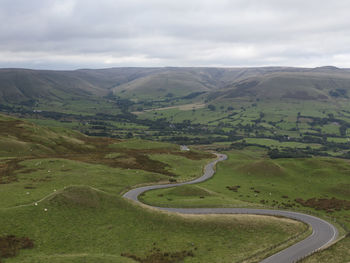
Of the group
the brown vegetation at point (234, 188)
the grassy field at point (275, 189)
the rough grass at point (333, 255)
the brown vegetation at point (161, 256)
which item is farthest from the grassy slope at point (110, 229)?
the brown vegetation at point (234, 188)

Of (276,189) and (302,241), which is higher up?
(302,241)

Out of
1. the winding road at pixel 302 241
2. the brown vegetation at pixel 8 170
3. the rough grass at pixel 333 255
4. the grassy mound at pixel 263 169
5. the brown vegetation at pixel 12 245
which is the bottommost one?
the grassy mound at pixel 263 169

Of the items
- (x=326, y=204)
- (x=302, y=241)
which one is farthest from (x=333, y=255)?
(x=326, y=204)

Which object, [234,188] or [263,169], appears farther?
[263,169]

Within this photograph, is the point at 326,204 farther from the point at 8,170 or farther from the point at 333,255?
the point at 8,170

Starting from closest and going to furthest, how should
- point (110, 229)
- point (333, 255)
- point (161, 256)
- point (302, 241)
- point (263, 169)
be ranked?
point (333, 255) < point (161, 256) < point (302, 241) < point (110, 229) < point (263, 169)

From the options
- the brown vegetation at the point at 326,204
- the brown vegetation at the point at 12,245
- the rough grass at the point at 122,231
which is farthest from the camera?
the brown vegetation at the point at 326,204

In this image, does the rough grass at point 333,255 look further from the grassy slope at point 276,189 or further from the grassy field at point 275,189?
the grassy field at point 275,189

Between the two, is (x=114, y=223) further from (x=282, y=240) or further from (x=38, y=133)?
(x=38, y=133)

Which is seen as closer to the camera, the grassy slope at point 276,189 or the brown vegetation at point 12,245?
the brown vegetation at point 12,245

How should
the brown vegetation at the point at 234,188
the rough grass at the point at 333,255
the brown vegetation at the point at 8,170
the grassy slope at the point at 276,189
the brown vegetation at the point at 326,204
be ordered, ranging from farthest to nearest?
the brown vegetation at the point at 234,188 < the brown vegetation at the point at 8,170 < the brown vegetation at the point at 326,204 < the grassy slope at the point at 276,189 < the rough grass at the point at 333,255

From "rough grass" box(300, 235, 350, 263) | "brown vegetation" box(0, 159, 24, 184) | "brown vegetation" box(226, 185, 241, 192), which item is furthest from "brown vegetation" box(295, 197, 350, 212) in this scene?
→ "brown vegetation" box(0, 159, 24, 184)

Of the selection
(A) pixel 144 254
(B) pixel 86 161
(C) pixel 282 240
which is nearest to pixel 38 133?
(B) pixel 86 161
